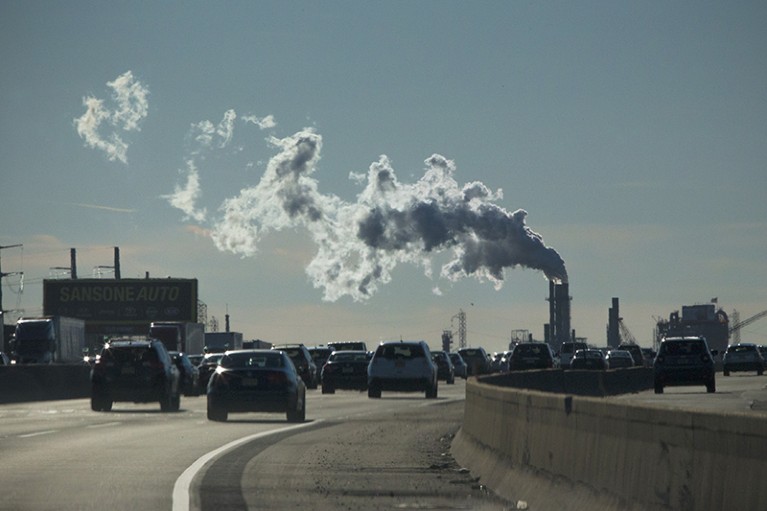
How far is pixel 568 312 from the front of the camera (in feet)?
479

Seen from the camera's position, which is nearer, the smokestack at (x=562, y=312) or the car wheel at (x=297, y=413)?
the car wheel at (x=297, y=413)

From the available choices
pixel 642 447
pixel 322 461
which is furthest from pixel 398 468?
pixel 642 447

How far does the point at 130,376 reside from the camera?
3756cm

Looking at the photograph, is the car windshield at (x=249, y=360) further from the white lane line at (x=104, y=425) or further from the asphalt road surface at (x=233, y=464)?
the white lane line at (x=104, y=425)

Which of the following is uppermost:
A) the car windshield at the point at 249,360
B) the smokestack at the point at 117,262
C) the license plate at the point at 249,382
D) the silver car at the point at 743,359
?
the smokestack at the point at 117,262

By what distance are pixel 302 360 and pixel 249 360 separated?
24.7m

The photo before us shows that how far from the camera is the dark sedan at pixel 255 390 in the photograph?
31031mm

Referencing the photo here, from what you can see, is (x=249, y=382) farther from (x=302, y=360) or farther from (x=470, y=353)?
(x=470, y=353)

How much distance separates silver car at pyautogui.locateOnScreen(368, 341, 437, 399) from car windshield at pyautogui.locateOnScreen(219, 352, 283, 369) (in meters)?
14.5

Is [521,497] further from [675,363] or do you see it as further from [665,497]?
[675,363]

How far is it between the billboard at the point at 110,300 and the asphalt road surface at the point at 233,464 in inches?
3541

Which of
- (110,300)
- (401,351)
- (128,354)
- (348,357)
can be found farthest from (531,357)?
(110,300)

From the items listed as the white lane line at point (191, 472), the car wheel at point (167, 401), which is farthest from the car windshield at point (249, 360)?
the car wheel at point (167, 401)

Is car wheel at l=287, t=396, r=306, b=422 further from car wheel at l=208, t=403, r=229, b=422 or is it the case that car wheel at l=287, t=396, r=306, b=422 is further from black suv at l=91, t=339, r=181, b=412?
black suv at l=91, t=339, r=181, b=412
